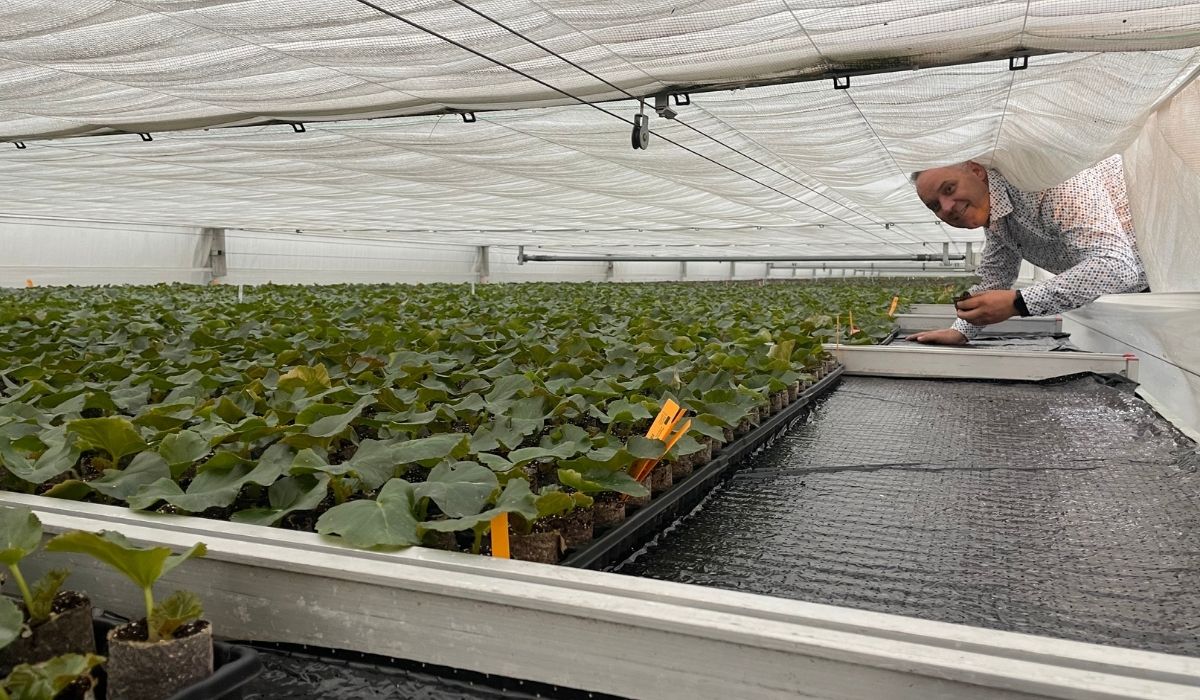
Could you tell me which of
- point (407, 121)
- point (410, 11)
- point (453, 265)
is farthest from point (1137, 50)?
point (453, 265)

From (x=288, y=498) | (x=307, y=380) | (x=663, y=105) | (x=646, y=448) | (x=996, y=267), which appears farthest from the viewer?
(x=996, y=267)

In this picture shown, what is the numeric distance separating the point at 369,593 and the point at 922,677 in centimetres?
68

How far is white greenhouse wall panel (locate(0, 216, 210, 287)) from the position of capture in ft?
47.1

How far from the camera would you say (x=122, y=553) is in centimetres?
91

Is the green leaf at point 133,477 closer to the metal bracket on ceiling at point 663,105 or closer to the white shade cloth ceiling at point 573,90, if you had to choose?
the white shade cloth ceiling at point 573,90

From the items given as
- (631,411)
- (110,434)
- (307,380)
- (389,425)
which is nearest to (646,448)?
→ (631,411)

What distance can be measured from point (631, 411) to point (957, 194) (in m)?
3.16

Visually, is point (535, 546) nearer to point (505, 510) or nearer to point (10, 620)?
point (505, 510)

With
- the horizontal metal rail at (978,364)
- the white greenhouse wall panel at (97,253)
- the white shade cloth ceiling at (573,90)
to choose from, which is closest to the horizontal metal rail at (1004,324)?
the white shade cloth ceiling at (573,90)

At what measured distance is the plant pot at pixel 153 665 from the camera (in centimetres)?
90

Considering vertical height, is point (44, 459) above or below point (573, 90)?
below

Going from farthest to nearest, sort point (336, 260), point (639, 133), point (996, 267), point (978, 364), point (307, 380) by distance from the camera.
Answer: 1. point (336, 260)
2. point (639, 133)
3. point (996, 267)
4. point (978, 364)
5. point (307, 380)

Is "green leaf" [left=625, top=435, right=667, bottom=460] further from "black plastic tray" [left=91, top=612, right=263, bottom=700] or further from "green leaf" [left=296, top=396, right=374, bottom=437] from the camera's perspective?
"black plastic tray" [left=91, top=612, right=263, bottom=700]

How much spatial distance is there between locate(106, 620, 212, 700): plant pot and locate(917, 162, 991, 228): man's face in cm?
418
